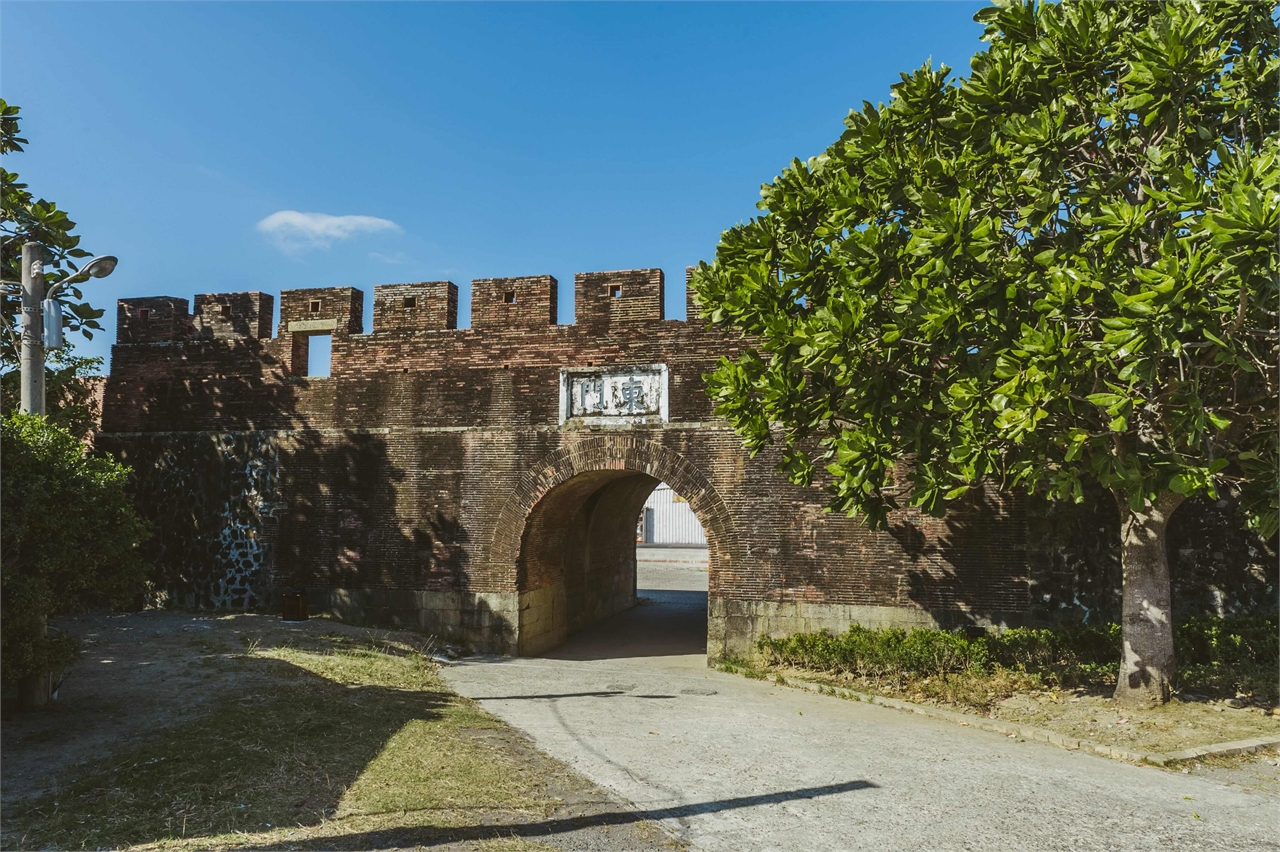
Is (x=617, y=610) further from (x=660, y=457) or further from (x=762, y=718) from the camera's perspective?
(x=762, y=718)

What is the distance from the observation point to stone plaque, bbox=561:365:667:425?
46.0 feet

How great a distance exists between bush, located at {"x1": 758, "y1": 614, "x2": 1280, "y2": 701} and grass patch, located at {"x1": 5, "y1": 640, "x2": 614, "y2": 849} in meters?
5.59

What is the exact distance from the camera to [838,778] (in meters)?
7.61

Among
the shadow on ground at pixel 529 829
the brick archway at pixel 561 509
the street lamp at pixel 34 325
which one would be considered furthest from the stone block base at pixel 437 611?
the shadow on ground at pixel 529 829

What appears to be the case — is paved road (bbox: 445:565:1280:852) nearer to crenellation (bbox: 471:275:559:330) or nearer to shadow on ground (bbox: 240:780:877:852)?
shadow on ground (bbox: 240:780:877:852)

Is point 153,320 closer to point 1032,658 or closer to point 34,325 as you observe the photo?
point 34,325

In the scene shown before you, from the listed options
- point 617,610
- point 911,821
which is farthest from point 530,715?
point 617,610

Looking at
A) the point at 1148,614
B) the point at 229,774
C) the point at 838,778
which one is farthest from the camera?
the point at 1148,614

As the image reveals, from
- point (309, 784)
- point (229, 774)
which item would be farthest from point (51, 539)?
point (309, 784)

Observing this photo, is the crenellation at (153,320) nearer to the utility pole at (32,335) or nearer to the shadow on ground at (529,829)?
the utility pole at (32,335)

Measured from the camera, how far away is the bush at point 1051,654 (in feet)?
34.3

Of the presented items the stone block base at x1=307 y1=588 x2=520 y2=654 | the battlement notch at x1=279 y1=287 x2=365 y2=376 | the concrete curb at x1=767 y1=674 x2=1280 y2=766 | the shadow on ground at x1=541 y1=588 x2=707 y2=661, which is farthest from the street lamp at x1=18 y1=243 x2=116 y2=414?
the concrete curb at x1=767 y1=674 x2=1280 y2=766

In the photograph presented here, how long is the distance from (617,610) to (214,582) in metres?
9.25

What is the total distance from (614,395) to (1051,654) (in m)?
7.73
